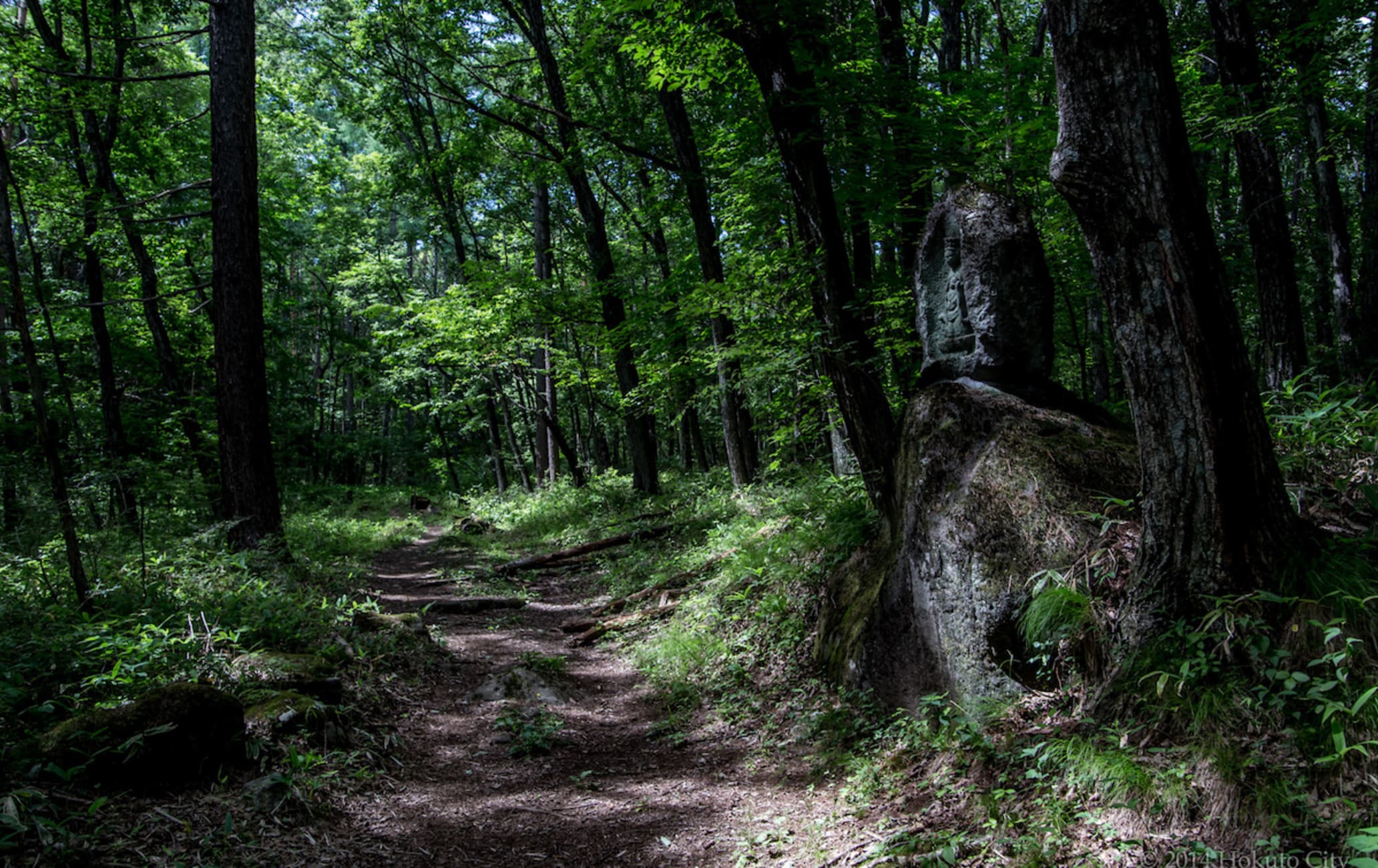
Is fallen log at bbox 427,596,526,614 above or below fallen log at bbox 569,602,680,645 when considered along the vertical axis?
above

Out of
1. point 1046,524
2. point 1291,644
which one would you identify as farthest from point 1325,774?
point 1046,524

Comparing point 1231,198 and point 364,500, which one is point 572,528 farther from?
point 1231,198

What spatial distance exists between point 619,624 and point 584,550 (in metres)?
3.92

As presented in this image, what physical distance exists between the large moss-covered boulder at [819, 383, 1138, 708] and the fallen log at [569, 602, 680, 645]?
3200 millimetres

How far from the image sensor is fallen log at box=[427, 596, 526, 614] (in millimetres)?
9047

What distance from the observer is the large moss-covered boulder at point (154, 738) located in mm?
3295

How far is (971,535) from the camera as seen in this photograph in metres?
4.15

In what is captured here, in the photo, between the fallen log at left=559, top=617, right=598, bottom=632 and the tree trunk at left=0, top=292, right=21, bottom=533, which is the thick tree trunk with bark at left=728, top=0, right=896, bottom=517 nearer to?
the fallen log at left=559, top=617, right=598, bottom=632

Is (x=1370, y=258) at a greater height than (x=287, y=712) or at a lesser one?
greater

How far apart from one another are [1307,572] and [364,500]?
2610 cm

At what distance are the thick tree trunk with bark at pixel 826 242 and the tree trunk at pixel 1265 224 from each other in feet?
15.1

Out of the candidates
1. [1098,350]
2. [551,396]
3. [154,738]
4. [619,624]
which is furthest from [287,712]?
[1098,350]

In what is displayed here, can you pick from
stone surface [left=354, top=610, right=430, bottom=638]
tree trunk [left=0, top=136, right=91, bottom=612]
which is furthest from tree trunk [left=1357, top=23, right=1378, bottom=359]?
tree trunk [left=0, top=136, right=91, bottom=612]

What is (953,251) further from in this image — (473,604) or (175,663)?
(473,604)
